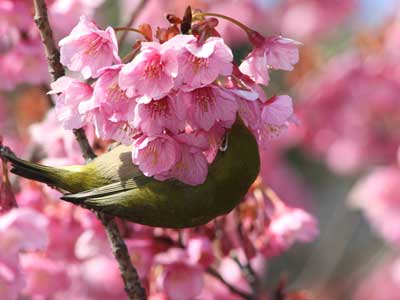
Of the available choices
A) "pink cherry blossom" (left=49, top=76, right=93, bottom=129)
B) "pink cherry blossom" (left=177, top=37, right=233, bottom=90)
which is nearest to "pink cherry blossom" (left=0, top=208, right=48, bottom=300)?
"pink cherry blossom" (left=49, top=76, right=93, bottom=129)

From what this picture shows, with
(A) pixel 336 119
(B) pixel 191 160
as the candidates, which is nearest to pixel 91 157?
(B) pixel 191 160

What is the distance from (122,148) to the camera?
162 cm

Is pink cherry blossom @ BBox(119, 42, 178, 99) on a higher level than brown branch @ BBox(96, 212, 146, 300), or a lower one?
higher

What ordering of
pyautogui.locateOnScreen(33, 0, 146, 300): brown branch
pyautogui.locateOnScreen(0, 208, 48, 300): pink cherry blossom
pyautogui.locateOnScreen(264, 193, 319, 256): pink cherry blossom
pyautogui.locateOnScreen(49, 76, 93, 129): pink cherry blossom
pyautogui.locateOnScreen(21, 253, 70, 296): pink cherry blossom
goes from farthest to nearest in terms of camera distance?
pyautogui.locateOnScreen(21, 253, 70, 296): pink cherry blossom < pyautogui.locateOnScreen(264, 193, 319, 256): pink cherry blossom < pyautogui.locateOnScreen(0, 208, 48, 300): pink cherry blossom < pyautogui.locateOnScreen(33, 0, 146, 300): brown branch < pyautogui.locateOnScreen(49, 76, 93, 129): pink cherry blossom

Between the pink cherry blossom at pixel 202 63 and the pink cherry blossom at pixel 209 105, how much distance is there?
24 mm

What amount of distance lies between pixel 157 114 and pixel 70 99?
17 cm

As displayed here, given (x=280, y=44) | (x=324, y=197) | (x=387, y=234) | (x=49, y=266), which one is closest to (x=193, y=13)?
(x=280, y=44)

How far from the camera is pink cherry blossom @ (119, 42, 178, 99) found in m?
1.40

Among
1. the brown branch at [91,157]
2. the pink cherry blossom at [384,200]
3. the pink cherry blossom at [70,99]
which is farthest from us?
the pink cherry blossom at [384,200]

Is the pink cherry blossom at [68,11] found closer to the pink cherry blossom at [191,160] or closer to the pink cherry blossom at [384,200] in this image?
the pink cherry blossom at [191,160]

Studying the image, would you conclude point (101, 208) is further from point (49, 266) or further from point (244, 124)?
point (49, 266)

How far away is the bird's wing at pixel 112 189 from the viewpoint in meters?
1.54

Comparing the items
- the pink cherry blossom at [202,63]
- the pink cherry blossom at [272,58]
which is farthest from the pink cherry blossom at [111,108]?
the pink cherry blossom at [272,58]

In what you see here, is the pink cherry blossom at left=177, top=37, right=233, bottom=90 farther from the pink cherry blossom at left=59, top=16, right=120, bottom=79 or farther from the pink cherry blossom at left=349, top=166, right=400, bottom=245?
the pink cherry blossom at left=349, top=166, right=400, bottom=245
